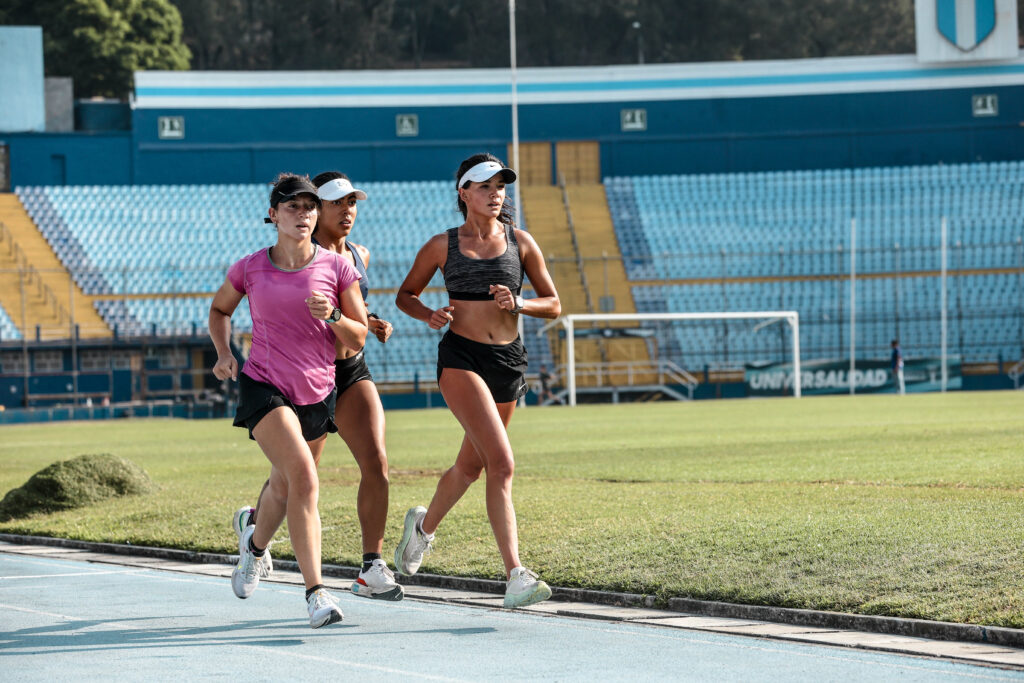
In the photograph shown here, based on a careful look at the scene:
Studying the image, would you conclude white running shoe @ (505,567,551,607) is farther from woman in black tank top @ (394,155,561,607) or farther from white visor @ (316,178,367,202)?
white visor @ (316,178,367,202)

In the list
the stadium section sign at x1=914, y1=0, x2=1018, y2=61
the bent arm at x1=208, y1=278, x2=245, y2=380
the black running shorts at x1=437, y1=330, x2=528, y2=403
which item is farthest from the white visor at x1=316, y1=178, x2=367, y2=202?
the stadium section sign at x1=914, y1=0, x2=1018, y2=61

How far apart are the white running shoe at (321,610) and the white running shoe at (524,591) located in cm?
92

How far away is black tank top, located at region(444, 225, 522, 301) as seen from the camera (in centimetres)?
788

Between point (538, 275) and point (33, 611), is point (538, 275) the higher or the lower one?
the higher one

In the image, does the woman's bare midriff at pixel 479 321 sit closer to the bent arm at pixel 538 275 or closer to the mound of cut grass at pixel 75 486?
the bent arm at pixel 538 275

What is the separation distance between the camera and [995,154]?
58062 mm

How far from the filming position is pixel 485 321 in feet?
25.8

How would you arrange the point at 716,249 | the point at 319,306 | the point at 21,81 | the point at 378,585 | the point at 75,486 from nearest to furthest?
1. the point at 319,306
2. the point at 378,585
3. the point at 75,486
4. the point at 716,249
5. the point at 21,81

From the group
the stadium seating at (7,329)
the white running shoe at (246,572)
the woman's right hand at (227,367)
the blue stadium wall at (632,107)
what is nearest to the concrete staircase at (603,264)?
the blue stadium wall at (632,107)

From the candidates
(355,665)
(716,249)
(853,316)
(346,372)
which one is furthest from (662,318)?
(355,665)

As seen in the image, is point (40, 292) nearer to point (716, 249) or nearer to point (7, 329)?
point (7, 329)

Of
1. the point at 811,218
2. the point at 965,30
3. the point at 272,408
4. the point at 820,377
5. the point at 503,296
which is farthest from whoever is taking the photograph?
the point at 965,30

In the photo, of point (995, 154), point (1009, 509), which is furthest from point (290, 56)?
point (1009, 509)

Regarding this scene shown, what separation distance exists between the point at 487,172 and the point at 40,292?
4286 cm
